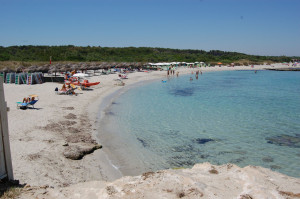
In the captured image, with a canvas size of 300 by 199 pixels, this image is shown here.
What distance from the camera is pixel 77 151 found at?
7.29 metres

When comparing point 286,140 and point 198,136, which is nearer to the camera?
point 286,140

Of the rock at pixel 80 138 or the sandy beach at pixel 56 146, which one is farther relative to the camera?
the rock at pixel 80 138

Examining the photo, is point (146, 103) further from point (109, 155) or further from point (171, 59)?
point (171, 59)

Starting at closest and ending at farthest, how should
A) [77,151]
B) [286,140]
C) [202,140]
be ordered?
[77,151], [202,140], [286,140]

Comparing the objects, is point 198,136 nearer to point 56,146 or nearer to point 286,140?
point 286,140

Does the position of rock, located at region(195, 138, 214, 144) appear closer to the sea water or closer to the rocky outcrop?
the sea water

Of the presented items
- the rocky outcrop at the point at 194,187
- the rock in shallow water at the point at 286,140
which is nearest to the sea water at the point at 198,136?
the rock in shallow water at the point at 286,140

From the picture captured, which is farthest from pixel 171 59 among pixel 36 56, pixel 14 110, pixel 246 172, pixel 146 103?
pixel 246 172

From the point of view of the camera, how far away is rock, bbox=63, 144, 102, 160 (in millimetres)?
7035

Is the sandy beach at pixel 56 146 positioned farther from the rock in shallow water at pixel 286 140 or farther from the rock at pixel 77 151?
the rock in shallow water at pixel 286 140

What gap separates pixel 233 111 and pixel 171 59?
182ft

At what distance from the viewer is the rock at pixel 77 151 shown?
23.1 ft

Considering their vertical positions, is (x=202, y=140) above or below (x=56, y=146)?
below

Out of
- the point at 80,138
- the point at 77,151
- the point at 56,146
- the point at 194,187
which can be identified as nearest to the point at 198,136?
the point at 80,138
